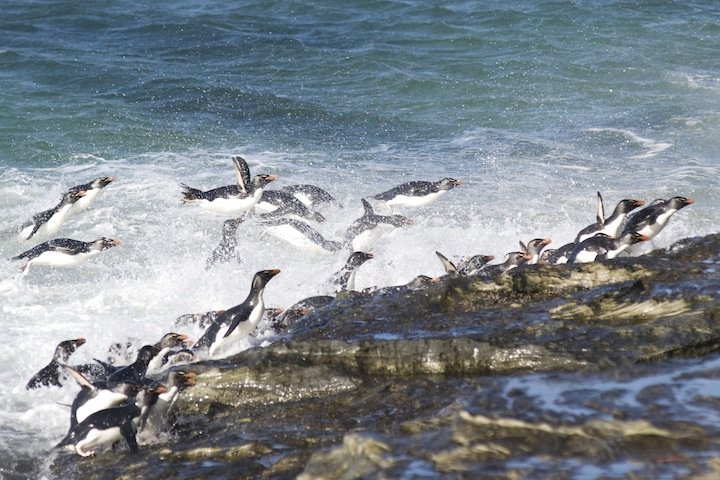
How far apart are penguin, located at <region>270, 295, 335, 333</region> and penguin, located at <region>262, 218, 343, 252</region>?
3.90 m

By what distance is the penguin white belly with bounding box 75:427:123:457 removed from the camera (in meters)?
6.56

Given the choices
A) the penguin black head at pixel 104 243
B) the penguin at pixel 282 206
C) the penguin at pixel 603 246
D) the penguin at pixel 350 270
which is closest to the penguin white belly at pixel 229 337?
the penguin at pixel 350 270

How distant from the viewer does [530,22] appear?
27922 millimetres

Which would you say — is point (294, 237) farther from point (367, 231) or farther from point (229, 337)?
point (229, 337)

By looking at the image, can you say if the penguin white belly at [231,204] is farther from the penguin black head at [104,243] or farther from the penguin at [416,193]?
the penguin at [416,193]

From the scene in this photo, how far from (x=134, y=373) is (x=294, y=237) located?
5812 mm

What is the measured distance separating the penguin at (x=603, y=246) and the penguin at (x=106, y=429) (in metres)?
4.53

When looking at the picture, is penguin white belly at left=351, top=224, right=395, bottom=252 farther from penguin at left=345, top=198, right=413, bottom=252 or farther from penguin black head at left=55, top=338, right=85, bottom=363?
penguin black head at left=55, top=338, right=85, bottom=363

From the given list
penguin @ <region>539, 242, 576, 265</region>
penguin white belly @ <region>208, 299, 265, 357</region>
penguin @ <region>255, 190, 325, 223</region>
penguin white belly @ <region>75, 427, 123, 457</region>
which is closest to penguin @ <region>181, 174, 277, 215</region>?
penguin @ <region>255, 190, 325, 223</region>

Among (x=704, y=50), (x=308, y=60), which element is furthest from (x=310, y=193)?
(x=704, y=50)

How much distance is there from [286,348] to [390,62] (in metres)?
18.3

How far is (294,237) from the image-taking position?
43.7 ft

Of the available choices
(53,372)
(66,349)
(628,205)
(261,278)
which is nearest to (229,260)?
(261,278)

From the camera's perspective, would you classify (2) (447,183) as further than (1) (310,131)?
No
